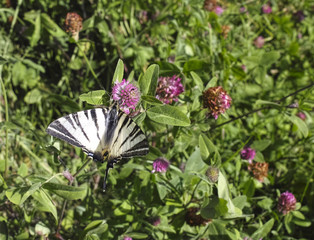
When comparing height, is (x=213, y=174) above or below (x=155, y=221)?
Answer: above

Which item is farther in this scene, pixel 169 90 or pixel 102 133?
pixel 169 90

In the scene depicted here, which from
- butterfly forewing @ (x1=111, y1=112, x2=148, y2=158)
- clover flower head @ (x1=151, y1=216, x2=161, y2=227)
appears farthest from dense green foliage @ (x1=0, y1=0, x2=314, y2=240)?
butterfly forewing @ (x1=111, y1=112, x2=148, y2=158)

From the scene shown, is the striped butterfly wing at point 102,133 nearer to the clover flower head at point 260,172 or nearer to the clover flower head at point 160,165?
the clover flower head at point 160,165

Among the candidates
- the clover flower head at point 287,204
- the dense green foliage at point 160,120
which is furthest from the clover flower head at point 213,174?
the clover flower head at point 287,204

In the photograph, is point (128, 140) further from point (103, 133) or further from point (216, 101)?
point (216, 101)

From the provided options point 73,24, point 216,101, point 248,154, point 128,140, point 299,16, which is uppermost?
point 299,16

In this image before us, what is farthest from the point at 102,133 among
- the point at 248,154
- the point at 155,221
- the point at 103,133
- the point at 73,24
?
the point at 248,154

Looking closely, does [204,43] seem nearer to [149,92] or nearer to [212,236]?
[149,92]

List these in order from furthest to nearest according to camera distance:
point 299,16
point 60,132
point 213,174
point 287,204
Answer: point 299,16, point 287,204, point 213,174, point 60,132
